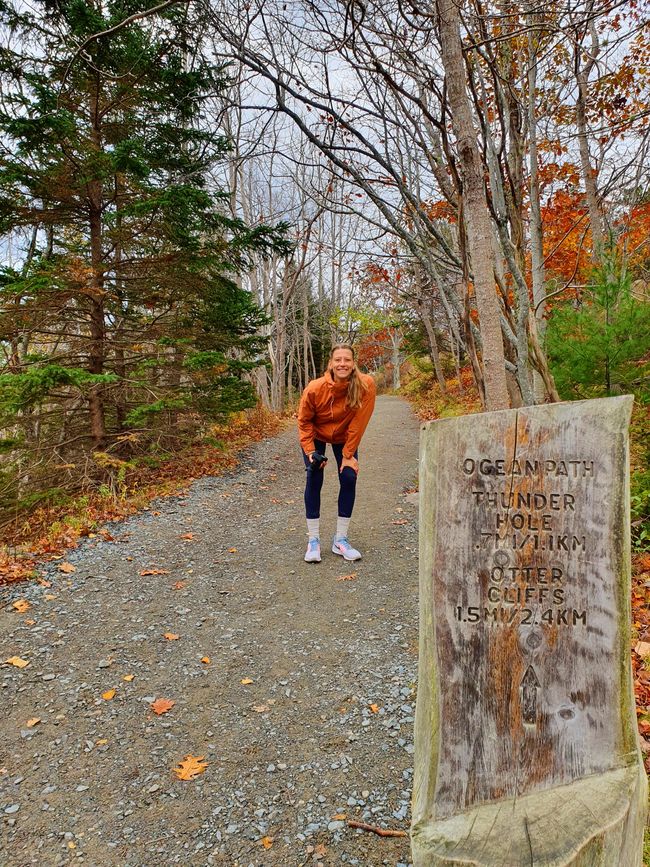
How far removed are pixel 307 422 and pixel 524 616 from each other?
10.1ft

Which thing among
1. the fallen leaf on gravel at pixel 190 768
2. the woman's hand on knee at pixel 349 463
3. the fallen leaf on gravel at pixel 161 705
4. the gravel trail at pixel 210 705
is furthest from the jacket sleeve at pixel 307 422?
the fallen leaf on gravel at pixel 190 768

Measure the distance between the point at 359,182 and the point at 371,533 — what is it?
373 centimetres

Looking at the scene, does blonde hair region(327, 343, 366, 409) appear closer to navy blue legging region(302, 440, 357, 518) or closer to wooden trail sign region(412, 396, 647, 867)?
navy blue legging region(302, 440, 357, 518)

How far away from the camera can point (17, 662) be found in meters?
3.24

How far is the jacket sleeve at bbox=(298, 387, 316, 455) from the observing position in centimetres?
441

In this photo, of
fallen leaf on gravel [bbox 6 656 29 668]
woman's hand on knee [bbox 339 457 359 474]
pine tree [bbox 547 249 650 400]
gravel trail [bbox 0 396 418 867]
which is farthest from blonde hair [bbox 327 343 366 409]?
fallen leaf on gravel [bbox 6 656 29 668]

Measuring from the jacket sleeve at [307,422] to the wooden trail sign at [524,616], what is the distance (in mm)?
2804

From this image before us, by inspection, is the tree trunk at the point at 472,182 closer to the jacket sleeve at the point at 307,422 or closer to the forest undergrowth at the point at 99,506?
the jacket sleeve at the point at 307,422

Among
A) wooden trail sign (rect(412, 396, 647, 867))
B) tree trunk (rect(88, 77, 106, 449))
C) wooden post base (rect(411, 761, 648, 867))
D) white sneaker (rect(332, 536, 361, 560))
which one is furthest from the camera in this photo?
tree trunk (rect(88, 77, 106, 449))

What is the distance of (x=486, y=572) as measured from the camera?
164 centimetres

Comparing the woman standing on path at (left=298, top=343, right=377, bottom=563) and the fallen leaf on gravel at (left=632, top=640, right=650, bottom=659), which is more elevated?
the woman standing on path at (left=298, top=343, right=377, bottom=563)

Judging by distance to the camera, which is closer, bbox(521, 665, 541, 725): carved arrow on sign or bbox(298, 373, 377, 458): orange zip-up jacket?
bbox(521, 665, 541, 725): carved arrow on sign

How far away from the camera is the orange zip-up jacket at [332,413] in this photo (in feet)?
14.3

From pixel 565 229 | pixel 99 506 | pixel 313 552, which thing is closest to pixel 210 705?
pixel 313 552
